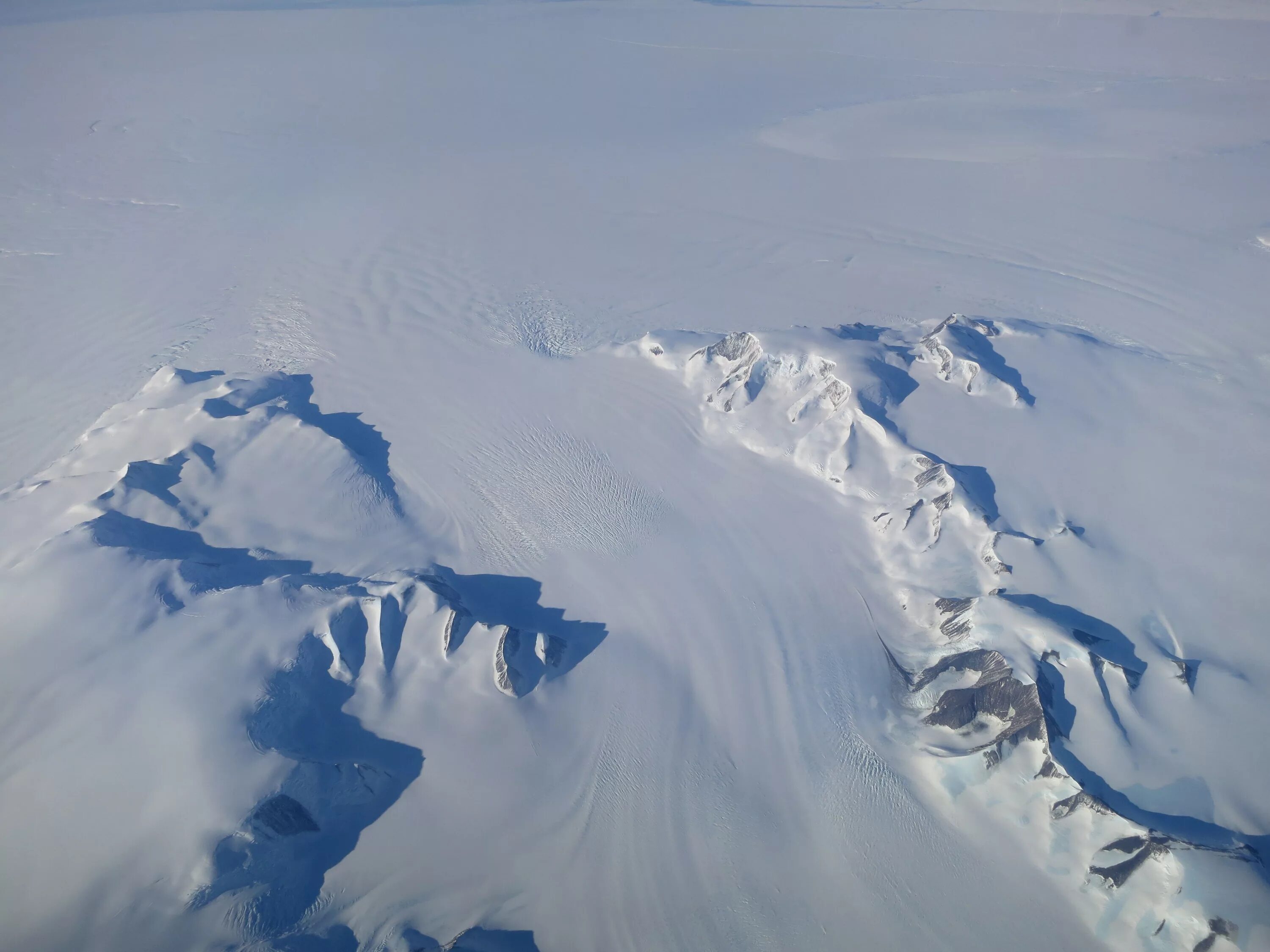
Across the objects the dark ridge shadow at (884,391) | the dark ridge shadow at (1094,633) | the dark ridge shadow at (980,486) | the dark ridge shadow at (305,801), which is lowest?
the dark ridge shadow at (305,801)

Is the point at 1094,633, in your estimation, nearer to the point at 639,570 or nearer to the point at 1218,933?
the point at 1218,933

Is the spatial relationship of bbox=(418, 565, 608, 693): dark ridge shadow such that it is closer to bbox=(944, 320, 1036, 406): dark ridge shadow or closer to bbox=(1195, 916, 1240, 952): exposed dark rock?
bbox=(1195, 916, 1240, 952): exposed dark rock

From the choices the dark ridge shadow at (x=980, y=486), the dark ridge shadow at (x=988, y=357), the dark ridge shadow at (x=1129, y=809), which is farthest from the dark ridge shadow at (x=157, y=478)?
the dark ridge shadow at (x=988, y=357)

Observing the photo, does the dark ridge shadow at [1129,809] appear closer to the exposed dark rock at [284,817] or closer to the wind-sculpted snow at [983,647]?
the wind-sculpted snow at [983,647]

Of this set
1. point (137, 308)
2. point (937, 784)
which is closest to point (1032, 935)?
point (937, 784)

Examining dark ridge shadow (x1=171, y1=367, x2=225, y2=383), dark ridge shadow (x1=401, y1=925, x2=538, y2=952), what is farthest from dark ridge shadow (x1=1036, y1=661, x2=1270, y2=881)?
dark ridge shadow (x1=171, y1=367, x2=225, y2=383)

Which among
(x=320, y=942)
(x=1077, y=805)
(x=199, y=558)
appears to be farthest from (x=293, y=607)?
(x=1077, y=805)
